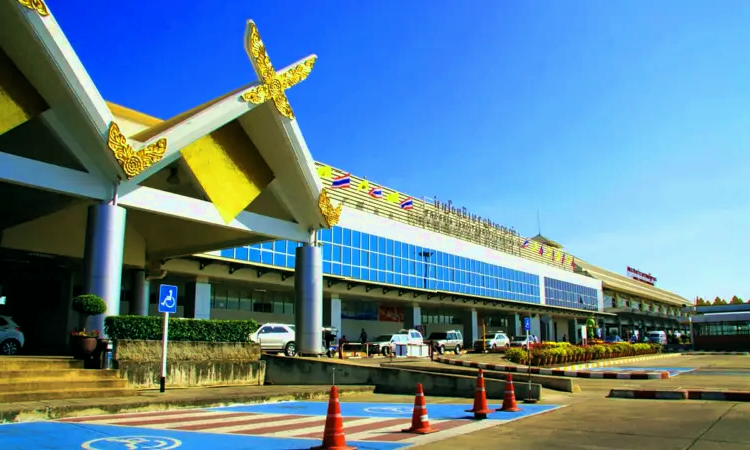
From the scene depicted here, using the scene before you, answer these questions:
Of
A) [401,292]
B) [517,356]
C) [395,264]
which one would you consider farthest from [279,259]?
[517,356]

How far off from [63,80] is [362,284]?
2943cm

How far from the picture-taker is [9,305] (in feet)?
93.2

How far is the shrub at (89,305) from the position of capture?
46.6 ft

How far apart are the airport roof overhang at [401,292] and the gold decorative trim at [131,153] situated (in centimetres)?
1461

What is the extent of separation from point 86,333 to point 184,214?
454 centimetres

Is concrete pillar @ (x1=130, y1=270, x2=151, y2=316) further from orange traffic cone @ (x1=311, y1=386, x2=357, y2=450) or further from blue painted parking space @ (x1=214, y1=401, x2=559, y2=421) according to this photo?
orange traffic cone @ (x1=311, y1=386, x2=357, y2=450)

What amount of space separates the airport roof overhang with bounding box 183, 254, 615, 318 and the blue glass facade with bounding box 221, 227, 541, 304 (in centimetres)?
40

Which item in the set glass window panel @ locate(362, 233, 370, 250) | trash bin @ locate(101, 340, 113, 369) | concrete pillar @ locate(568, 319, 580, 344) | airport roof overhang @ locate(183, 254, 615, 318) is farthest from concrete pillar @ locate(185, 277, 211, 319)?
concrete pillar @ locate(568, 319, 580, 344)

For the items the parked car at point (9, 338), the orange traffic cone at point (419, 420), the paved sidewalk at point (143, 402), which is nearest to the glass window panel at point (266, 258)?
the parked car at point (9, 338)

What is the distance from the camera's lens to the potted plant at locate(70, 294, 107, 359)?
46.4ft

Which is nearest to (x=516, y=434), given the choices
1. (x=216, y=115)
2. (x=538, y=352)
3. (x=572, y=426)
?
(x=572, y=426)

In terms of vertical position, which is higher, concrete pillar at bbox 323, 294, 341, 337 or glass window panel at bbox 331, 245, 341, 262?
glass window panel at bbox 331, 245, 341, 262

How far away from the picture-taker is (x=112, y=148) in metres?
15.5

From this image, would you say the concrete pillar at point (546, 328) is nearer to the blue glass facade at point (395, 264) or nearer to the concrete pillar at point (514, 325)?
the concrete pillar at point (514, 325)
